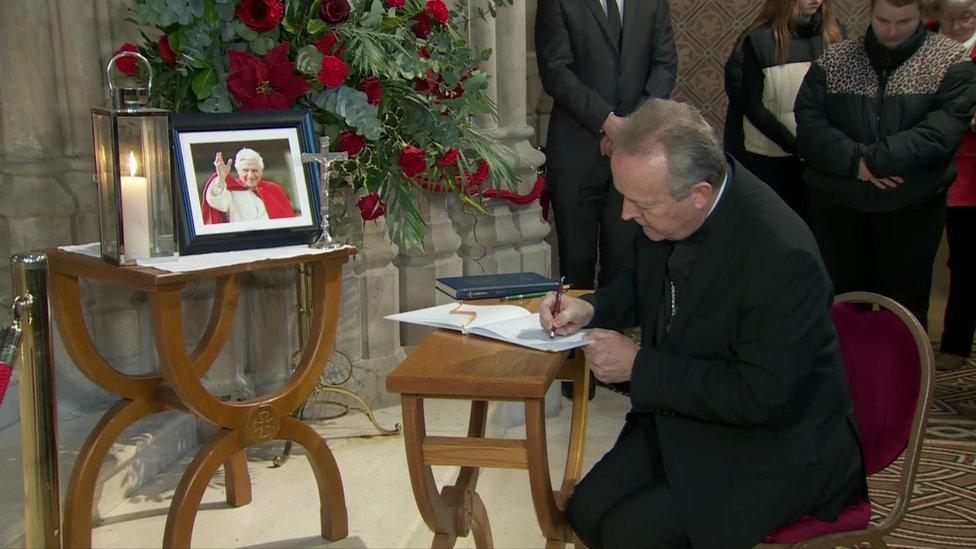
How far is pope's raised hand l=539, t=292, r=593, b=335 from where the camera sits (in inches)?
104

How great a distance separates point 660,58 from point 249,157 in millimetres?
2175

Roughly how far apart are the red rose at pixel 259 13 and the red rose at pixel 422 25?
60 centimetres

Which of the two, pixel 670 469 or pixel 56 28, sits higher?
pixel 56 28

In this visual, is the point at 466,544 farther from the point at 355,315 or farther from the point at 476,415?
the point at 355,315

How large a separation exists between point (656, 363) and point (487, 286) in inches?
27.7

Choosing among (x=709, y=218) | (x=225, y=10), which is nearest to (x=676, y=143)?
(x=709, y=218)

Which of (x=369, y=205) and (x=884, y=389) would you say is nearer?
(x=884, y=389)

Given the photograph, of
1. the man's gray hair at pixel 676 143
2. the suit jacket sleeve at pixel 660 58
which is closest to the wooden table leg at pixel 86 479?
the man's gray hair at pixel 676 143

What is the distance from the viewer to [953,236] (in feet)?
17.1

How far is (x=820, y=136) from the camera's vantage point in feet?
14.0

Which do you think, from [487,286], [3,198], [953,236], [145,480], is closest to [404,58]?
[487,286]

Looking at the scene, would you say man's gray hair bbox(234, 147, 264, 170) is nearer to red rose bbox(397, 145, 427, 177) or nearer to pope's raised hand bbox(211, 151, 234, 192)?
pope's raised hand bbox(211, 151, 234, 192)

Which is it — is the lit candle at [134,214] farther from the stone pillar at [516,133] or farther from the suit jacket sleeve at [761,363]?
the stone pillar at [516,133]

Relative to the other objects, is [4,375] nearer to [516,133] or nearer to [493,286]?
[493,286]
